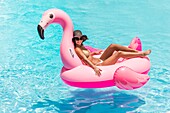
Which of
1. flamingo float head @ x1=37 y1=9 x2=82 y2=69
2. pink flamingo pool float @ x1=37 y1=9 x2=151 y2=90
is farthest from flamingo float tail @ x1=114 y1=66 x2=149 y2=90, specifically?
flamingo float head @ x1=37 y1=9 x2=82 y2=69

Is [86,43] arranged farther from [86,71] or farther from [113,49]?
[86,71]

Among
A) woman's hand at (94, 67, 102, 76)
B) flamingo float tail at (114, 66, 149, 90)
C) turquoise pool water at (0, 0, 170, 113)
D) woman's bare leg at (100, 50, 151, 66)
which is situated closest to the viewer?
flamingo float tail at (114, 66, 149, 90)

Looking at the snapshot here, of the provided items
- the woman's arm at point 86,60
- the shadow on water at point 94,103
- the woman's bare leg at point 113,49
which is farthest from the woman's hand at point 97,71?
the shadow on water at point 94,103

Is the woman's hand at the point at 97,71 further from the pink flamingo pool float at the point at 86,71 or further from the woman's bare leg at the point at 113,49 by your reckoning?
the woman's bare leg at the point at 113,49

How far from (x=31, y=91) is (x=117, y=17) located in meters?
4.72

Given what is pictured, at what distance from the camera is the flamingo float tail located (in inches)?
209

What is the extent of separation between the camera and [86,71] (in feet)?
17.8

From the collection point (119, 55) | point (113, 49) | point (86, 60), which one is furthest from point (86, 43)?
point (86, 60)

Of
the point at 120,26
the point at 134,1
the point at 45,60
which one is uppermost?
the point at 134,1

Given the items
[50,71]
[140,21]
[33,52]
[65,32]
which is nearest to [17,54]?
[33,52]

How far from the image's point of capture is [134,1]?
1191 cm

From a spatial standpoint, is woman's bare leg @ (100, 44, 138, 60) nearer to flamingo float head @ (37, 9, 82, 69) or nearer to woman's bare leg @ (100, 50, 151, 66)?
woman's bare leg @ (100, 50, 151, 66)

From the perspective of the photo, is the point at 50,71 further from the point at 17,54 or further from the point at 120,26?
the point at 120,26

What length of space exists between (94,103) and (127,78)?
0.79 m
